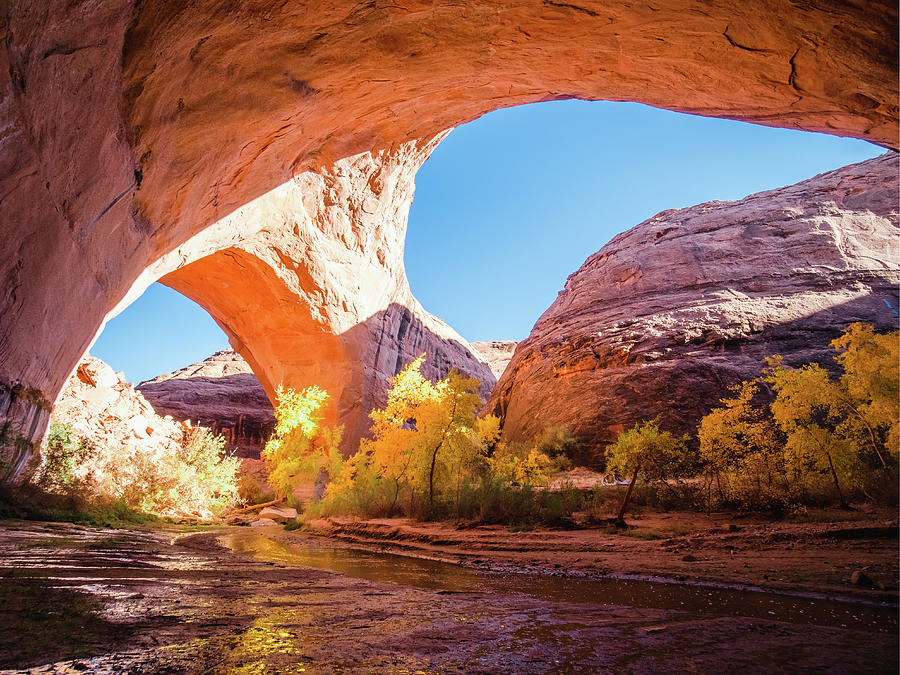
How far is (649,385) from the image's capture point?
53.0 feet

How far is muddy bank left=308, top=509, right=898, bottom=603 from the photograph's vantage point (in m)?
4.61

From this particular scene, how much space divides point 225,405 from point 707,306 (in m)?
30.4

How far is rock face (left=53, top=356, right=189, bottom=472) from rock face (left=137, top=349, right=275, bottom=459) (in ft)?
36.2

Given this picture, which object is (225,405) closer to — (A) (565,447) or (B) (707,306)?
(A) (565,447)

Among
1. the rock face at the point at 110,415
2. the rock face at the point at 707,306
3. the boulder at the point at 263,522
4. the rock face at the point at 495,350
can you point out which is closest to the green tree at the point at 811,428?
the rock face at the point at 707,306

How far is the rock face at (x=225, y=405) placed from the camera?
30328mm

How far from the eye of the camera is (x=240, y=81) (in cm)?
644

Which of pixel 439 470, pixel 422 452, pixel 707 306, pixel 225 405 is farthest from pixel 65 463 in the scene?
pixel 225 405

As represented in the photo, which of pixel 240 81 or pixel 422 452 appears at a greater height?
pixel 240 81

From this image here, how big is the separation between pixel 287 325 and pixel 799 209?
75.3 ft

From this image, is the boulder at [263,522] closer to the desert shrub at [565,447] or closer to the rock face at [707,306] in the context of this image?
the rock face at [707,306]

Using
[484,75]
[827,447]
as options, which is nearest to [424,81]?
[484,75]

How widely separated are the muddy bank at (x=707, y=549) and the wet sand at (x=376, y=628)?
0.84 meters

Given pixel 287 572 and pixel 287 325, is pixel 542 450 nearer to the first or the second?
pixel 287 325
